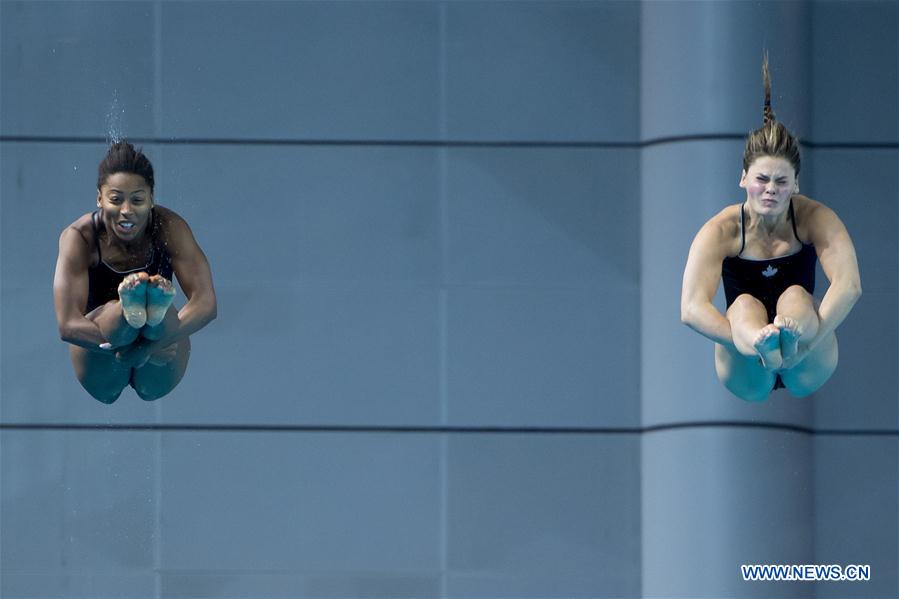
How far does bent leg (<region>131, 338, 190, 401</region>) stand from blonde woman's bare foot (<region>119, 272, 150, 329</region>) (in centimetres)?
84

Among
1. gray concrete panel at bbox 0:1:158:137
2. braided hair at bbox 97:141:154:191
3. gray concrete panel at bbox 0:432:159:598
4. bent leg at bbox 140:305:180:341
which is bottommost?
gray concrete panel at bbox 0:432:159:598

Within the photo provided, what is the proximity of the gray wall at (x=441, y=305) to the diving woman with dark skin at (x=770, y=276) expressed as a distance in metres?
1.25

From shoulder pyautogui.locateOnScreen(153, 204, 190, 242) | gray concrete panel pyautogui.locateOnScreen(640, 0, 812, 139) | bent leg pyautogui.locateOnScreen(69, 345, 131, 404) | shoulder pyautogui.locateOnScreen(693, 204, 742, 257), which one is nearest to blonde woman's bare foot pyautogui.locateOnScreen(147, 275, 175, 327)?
shoulder pyautogui.locateOnScreen(153, 204, 190, 242)

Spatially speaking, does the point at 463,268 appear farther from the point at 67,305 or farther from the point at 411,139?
the point at 67,305

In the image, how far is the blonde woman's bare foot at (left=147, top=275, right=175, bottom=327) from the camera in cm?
746

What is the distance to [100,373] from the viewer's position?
27.4ft

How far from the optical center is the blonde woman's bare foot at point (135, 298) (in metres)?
7.42

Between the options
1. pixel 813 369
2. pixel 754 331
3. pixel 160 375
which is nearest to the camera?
pixel 754 331

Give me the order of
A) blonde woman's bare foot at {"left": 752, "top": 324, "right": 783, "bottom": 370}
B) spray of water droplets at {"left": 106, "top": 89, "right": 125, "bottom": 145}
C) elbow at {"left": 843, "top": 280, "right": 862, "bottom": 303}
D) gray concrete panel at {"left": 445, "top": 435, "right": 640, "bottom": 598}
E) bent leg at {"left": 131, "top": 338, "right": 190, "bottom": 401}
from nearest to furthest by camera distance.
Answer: blonde woman's bare foot at {"left": 752, "top": 324, "right": 783, "bottom": 370} < elbow at {"left": 843, "top": 280, "right": 862, "bottom": 303} < bent leg at {"left": 131, "top": 338, "right": 190, "bottom": 401} < gray concrete panel at {"left": 445, "top": 435, "right": 640, "bottom": 598} < spray of water droplets at {"left": 106, "top": 89, "right": 125, "bottom": 145}

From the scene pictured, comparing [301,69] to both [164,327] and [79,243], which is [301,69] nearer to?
[79,243]

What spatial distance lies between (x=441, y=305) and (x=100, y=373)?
2010 millimetres

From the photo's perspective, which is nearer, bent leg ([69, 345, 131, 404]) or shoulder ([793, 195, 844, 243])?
shoulder ([793, 195, 844, 243])

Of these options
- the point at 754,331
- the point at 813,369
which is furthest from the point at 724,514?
the point at 754,331

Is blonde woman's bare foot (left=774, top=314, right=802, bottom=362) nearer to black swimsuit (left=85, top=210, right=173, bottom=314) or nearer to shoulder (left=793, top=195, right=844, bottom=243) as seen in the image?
shoulder (left=793, top=195, right=844, bottom=243)
